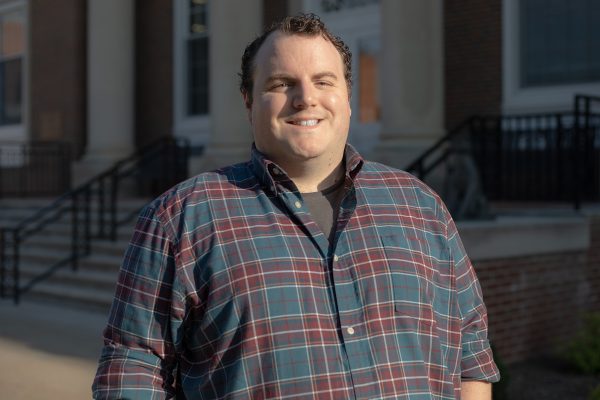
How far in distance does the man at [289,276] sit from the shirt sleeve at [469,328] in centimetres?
5

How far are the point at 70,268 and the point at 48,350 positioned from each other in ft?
11.0

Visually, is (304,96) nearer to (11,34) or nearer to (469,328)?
(469,328)

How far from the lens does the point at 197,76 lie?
48.8 ft

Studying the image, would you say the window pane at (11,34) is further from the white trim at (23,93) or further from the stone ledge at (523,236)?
the stone ledge at (523,236)

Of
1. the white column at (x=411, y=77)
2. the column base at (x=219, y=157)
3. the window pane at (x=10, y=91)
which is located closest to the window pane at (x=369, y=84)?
the column base at (x=219, y=157)

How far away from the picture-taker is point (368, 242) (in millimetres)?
1976

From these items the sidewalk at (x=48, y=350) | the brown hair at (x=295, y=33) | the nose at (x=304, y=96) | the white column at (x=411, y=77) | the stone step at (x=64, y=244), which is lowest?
the sidewalk at (x=48, y=350)

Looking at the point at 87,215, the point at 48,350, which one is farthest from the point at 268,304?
the point at 87,215

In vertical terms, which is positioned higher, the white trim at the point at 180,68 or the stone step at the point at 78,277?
the white trim at the point at 180,68

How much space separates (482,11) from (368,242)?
943 centimetres

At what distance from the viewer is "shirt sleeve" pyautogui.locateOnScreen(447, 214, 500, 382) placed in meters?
2.13

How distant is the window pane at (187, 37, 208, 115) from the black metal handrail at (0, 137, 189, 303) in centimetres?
162

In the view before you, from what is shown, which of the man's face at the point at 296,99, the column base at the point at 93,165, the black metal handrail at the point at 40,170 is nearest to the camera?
the man's face at the point at 296,99

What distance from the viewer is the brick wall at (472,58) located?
10703 millimetres
